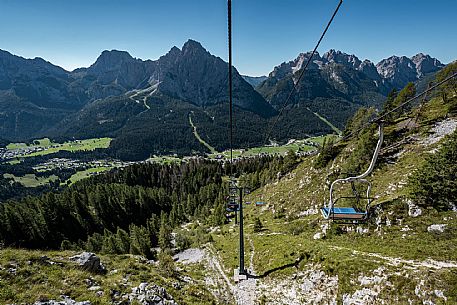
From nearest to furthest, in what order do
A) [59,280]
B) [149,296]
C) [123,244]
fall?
[59,280]
[149,296]
[123,244]

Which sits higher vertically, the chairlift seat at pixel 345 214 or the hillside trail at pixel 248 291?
the chairlift seat at pixel 345 214

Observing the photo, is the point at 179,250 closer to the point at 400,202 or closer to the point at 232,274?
the point at 232,274

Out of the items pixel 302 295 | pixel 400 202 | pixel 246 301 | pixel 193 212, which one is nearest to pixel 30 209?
pixel 193 212

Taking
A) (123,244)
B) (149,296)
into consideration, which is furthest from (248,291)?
(123,244)

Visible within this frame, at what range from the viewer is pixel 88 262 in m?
20.3

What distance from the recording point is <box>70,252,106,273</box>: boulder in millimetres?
19812

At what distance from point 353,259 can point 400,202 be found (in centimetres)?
1398

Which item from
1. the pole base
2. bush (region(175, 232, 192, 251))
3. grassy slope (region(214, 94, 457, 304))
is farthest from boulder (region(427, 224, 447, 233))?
bush (region(175, 232, 192, 251))

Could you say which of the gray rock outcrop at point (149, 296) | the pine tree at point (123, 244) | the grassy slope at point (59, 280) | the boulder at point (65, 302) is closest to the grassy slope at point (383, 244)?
the grassy slope at point (59, 280)

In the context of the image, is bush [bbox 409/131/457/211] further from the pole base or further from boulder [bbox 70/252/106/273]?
boulder [bbox 70/252/106/273]

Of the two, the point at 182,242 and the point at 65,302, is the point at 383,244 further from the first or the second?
the point at 182,242

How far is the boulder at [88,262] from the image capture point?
1981cm

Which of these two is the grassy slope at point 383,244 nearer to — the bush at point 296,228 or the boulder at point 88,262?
the bush at point 296,228

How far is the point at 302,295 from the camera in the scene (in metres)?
25.3
